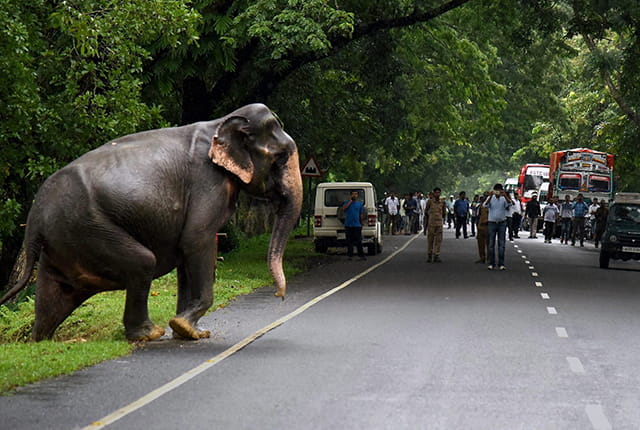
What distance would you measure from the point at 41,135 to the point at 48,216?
6.55 metres

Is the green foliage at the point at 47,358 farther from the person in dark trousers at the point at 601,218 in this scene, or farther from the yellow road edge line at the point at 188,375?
the person in dark trousers at the point at 601,218

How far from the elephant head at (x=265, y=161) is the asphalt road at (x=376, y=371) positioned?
4.17 feet

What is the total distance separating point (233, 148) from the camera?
39.8ft

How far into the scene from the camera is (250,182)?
12.3 m

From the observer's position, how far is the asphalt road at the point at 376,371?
786 cm

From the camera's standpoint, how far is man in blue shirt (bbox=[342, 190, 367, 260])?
28312 millimetres

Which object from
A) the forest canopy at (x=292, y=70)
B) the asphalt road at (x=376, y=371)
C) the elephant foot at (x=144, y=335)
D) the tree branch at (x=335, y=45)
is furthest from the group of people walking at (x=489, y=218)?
the elephant foot at (x=144, y=335)

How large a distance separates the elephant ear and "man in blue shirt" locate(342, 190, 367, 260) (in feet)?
52.7

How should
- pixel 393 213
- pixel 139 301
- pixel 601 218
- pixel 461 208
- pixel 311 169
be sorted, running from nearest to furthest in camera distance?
1. pixel 139 301
2. pixel 311 169
3. pixel 601 218
4. pixel 461 208
5. pixel 393 213

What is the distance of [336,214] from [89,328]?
16311 millimetres

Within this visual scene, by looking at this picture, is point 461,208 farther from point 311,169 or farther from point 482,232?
point 482,232

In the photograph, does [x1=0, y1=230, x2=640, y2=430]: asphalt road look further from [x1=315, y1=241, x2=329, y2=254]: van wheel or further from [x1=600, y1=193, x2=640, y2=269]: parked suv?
[x1=315, y1=241, x2=329, y2=254]: van wheel

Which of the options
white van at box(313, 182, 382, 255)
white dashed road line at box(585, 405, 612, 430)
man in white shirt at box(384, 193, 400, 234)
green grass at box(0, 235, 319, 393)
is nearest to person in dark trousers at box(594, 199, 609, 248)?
man in white shirt at box(384, 193, 400, 234)

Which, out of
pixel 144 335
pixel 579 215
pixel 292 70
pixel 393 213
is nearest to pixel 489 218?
pixel 292 70
